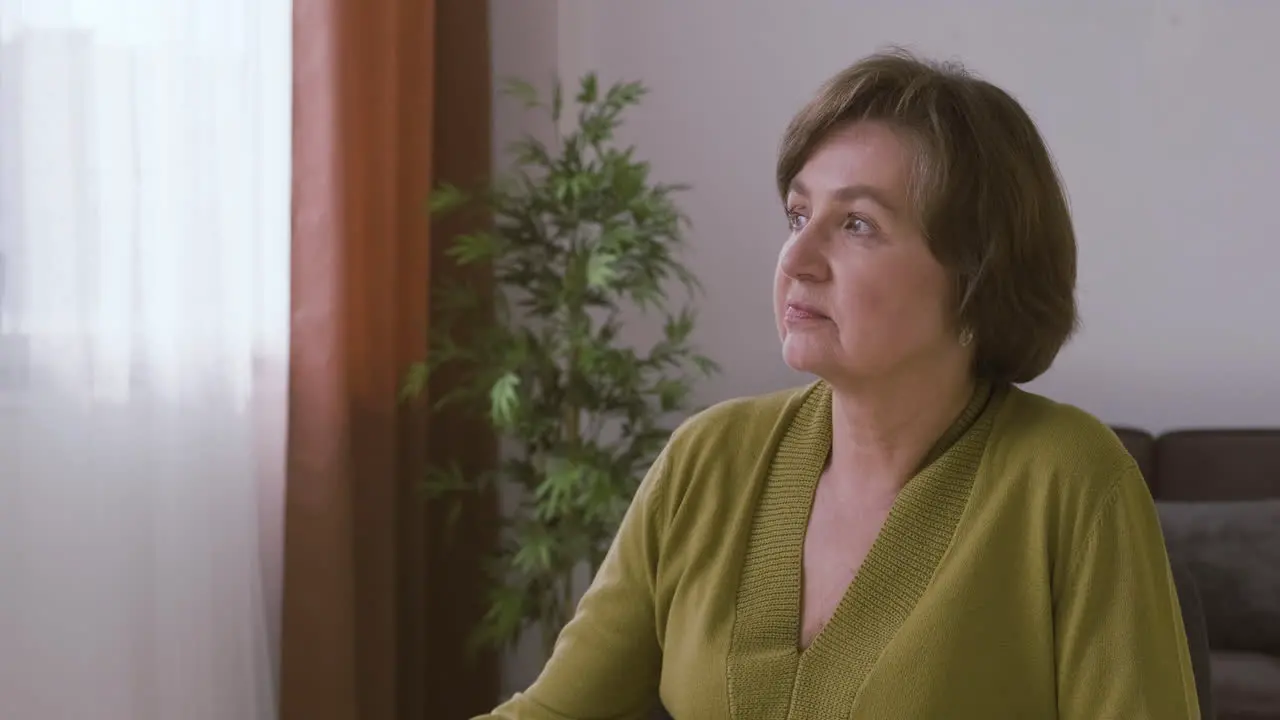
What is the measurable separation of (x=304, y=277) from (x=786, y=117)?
156cm

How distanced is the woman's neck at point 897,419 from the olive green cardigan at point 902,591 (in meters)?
0.02

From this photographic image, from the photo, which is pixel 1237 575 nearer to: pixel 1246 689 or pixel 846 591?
pixel 1246 689

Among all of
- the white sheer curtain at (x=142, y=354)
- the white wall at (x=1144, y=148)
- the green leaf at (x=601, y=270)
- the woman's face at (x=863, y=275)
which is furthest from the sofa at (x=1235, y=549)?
the white sheer curtain at (x=142, y=354)

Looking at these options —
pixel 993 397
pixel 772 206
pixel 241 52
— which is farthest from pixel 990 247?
pixel 772 206

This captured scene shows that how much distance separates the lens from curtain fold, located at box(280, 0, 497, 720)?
2.76 m

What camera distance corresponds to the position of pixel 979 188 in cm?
128

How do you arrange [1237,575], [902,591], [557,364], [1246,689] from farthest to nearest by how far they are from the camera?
[557,364]
[1237,575]
[1246,689]
[902,591]

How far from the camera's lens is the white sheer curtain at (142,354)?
6.89 feet

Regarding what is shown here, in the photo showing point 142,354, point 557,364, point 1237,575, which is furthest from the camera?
point 557,364

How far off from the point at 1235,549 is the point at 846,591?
76.8 inches

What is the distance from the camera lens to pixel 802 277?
1.33 meters

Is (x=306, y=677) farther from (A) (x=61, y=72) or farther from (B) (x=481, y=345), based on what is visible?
(A) (x=61, y=72)

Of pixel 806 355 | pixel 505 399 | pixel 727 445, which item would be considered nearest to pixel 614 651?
pixel 727 445

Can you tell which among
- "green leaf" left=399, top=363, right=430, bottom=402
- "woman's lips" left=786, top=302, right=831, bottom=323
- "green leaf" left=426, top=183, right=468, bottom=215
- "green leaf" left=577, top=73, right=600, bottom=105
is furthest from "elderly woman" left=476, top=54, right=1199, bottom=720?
"green leaf" left=577, top=73, right=600, bottom=105
